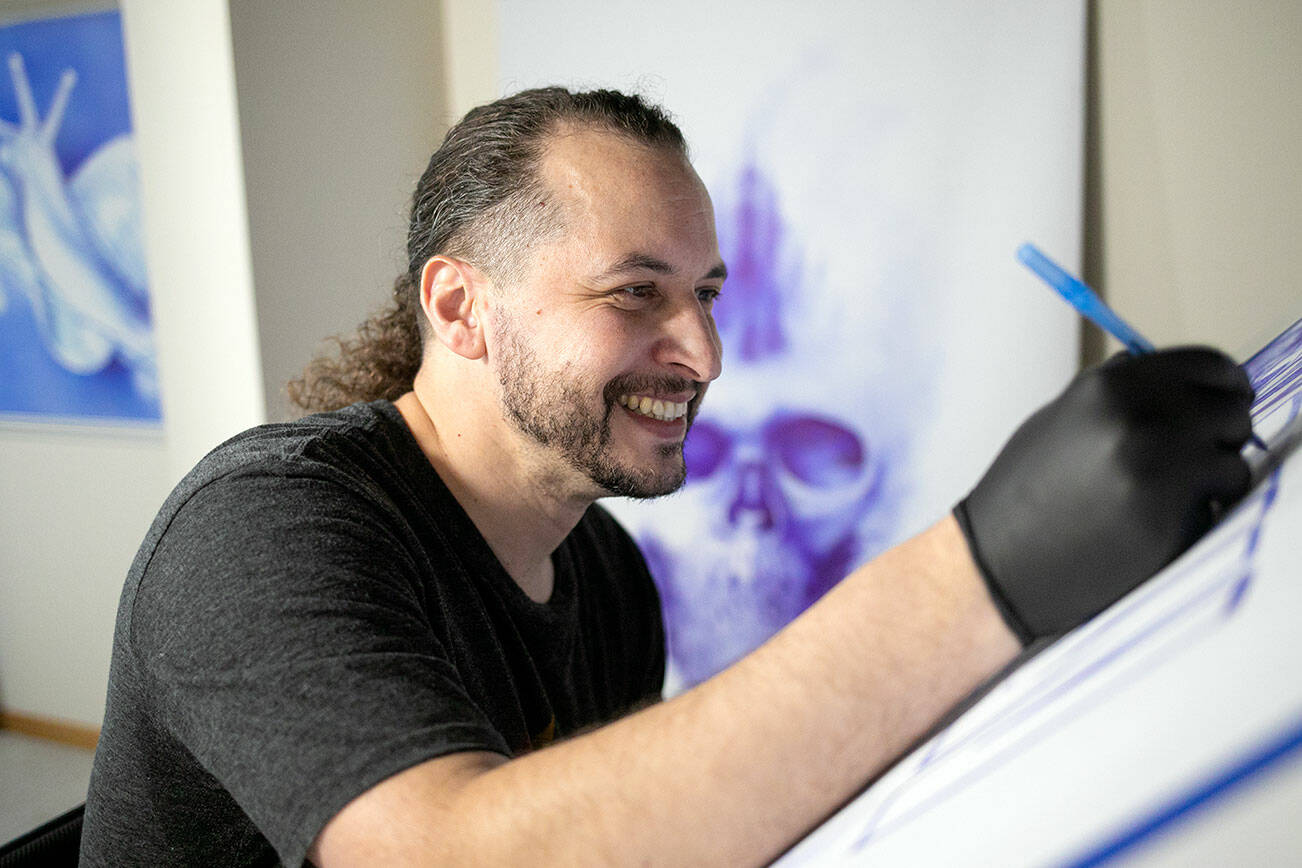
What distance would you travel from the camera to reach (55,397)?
2.82 meters

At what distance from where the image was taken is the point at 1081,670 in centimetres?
38

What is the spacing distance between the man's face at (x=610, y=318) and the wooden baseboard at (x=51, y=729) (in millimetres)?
2539

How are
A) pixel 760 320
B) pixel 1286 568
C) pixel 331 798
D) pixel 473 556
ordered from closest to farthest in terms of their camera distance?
1. pixel 1286 568
2. pixel 331 798
3. pixel 473 556
4. pixel 760 320

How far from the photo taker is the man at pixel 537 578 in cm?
43

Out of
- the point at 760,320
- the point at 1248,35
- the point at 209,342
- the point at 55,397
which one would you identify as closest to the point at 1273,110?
the point at 1248,35

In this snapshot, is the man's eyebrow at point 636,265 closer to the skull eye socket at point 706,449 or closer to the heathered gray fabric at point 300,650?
the heathered gray fabric at point 300,650

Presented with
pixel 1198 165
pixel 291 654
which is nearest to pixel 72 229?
pixel 291 654

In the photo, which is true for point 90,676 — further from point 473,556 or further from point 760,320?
point 473,556

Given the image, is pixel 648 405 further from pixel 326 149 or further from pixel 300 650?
pixel 326 149

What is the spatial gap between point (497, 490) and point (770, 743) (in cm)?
63

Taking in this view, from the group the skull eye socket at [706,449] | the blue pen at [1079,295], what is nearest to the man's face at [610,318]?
the blue pen at [1079,295]

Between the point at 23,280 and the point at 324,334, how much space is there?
52.9 inches

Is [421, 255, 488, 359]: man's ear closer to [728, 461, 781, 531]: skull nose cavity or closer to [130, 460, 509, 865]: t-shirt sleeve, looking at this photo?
[130, 460, 509, 865]: t-shirt sleeve

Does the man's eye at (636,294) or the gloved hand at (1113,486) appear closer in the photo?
the gloved hand at (1113,486)
